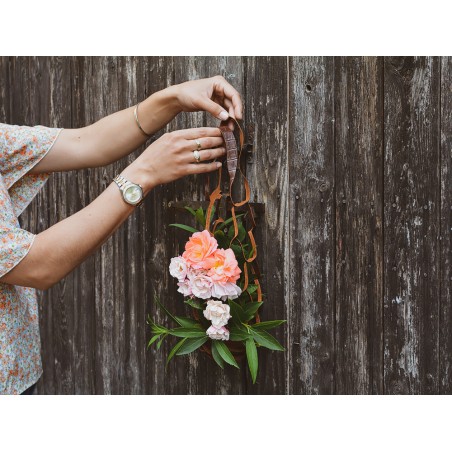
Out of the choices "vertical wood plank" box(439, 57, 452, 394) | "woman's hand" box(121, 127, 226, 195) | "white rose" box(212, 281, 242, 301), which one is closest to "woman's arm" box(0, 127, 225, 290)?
"woman's hand" box(121, 127, 226, 195)

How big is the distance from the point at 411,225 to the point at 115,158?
1.12 m

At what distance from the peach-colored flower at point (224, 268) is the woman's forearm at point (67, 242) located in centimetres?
33

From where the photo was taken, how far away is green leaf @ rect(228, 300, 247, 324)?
1526mm

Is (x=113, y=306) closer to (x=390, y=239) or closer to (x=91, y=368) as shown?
(x=91, y=368)

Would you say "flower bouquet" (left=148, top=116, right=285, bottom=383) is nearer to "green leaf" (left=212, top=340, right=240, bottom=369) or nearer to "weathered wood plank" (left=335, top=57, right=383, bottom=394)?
"green leaf" (left=212, top=340, right=240, bottom=369)

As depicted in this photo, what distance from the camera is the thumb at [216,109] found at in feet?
4.90

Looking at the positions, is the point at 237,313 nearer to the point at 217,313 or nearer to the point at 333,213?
the point at 217,313

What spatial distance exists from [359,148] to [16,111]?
141cm

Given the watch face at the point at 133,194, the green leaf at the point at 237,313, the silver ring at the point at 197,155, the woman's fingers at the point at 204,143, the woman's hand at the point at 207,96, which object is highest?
the woman's hand at the point at 207,96

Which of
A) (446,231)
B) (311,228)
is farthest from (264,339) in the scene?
(446,231)

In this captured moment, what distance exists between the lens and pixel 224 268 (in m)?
1.47

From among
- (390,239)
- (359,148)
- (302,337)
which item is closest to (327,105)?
(359,148)

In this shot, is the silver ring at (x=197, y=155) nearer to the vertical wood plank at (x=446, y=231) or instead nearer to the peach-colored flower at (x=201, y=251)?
the peach-colored flower at (x=201, y=251)

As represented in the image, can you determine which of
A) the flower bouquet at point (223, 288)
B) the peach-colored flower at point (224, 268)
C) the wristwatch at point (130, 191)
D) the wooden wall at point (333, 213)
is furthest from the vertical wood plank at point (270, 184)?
the wristwatch at point (130, 191)
